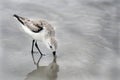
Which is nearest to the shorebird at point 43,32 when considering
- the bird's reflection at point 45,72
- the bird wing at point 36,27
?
the bird wing at point 36,27

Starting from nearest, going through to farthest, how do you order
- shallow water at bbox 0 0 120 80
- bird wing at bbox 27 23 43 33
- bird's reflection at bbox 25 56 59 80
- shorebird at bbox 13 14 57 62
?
bird's reflection at bbox 25 56 59 80, shallow water at bbox 0 0 120 80, shorebird at bbox 13 14 57 62, bird wing at bbox 27 23 43 33


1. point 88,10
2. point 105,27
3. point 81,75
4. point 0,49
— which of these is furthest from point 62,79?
point 88,10

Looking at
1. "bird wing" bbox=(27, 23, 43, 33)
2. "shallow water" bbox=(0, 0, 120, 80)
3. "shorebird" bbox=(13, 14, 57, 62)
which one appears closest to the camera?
"shallow water" bbox=(0, 0, 120, 80)

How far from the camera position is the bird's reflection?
6824mm

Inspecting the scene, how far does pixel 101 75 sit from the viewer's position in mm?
6938

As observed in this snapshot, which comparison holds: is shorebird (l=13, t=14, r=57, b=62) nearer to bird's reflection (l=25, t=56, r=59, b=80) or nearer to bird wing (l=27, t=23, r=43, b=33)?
bird wing (l=27, t=23, r=43, b=33)

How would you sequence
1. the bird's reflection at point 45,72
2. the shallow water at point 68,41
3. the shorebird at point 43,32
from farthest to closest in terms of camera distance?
the shorebird at point 43,32
the shallow water at point 68,41
the bird's reflection at point 45,72

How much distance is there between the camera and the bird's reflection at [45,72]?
6.82 m

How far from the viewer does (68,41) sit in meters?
7.97

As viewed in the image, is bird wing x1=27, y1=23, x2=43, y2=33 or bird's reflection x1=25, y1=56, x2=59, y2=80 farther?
bird wing x1=27, y1=23, x2=43, y2=33

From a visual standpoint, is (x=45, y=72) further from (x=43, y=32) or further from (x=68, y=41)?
(x=68, y=41)

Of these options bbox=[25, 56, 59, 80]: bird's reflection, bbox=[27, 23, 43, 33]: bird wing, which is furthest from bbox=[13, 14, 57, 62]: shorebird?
bbox=[25, 56, 59, 80]: bird's reflection

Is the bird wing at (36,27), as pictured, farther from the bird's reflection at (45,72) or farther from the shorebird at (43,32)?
the bird's reflection at (45,72)

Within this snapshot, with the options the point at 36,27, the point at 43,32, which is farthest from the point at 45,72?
the point at 36,27
